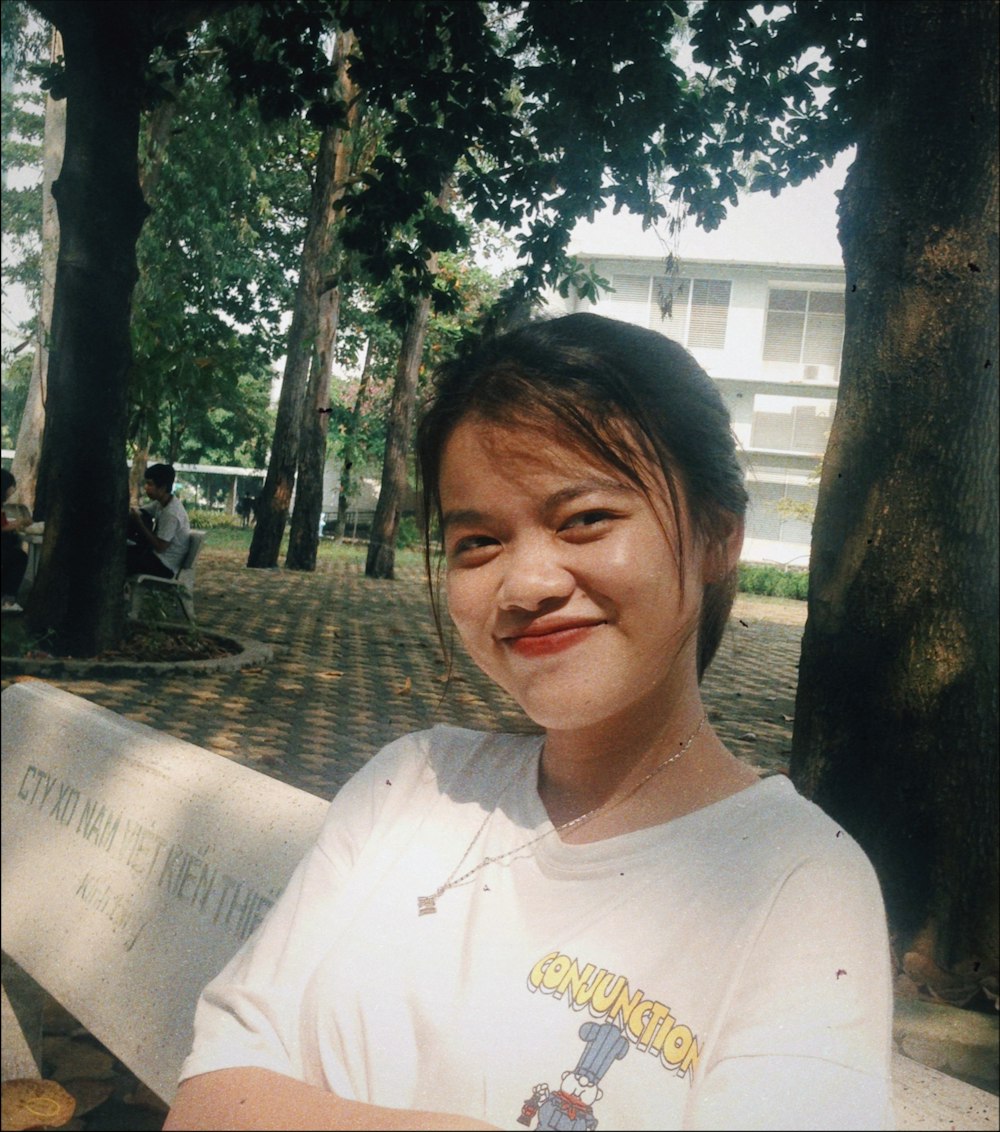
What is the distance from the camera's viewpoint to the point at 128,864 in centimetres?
157

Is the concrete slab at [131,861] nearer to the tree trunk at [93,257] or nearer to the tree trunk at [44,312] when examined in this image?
the tree trunk at [44,312]

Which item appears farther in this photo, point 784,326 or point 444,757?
point 784,326

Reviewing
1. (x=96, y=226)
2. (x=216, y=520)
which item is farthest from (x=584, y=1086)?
(x=96, y=226)

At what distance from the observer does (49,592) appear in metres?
3.56

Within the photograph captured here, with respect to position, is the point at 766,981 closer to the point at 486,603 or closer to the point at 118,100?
the point at 486,603

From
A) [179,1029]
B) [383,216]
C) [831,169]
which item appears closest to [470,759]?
[179,1029]

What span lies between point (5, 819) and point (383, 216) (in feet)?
5.15

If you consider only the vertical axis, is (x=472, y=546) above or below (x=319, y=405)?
below

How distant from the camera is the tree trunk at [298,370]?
1.95m

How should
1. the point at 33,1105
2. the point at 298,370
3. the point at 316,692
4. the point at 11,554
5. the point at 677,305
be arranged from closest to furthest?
the point at 677,305 → the point at 33,1105 → the point at 298,370 → the point at 11,554 → the point at 316,692

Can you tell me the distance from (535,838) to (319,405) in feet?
4.18

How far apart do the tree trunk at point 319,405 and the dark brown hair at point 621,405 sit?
1066mm

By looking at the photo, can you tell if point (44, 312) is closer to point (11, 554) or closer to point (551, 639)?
point (11, 554)

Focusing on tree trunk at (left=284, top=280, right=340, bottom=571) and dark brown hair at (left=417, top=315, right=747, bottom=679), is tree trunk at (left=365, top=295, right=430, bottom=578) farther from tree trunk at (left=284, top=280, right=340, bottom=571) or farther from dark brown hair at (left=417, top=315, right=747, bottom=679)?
dark brown hair at (left=417, top=315, right=747, bottom=679)
